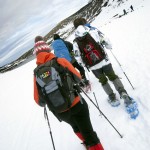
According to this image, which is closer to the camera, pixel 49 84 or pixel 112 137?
pixel 49 84

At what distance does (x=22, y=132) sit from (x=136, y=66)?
4848 mm

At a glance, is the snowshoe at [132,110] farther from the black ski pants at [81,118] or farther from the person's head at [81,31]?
the person's head at [81,31]

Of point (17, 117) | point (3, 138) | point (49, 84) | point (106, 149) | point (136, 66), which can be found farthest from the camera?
point (17, 117)

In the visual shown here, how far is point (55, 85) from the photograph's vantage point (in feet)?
12.1

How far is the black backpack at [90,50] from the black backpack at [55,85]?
1.56 metres

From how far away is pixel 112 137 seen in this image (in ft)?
15.6

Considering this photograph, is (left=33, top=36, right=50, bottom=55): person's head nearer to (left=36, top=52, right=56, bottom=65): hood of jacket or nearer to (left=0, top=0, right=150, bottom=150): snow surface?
(left=36, top=52, right=56, bottom=65): hood of jacket

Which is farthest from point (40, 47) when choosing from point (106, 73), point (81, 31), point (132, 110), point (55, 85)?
point (132, 110)

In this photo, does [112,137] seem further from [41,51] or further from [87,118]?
[41,51]

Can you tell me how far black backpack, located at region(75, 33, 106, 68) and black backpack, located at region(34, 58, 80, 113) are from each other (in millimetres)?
1557

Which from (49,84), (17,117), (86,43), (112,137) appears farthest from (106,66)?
(17,117)

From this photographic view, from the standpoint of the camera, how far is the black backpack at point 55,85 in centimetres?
369

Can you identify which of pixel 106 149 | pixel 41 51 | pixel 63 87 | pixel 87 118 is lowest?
pixel 106 149

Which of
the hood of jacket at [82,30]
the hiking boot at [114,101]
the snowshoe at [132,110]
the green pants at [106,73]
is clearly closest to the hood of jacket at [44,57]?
the hood of jacket at [82,30]
